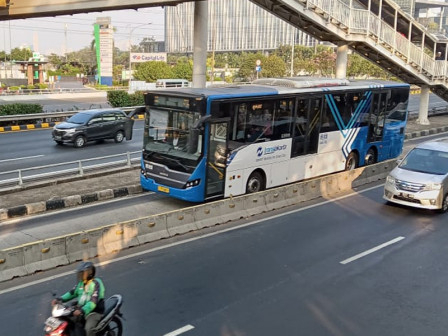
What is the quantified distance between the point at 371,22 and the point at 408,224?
15.2 meters

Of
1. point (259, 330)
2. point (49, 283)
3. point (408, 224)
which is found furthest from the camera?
point (408, 224)

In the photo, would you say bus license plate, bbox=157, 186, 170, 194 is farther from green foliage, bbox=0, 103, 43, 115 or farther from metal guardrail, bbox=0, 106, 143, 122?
green foliage, bbox=0, 103, 43, 115

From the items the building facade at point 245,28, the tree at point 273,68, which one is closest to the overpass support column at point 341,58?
the tree at point 273,68

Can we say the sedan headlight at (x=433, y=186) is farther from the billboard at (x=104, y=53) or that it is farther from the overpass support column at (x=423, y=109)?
the billboard at (x=104, y=53)

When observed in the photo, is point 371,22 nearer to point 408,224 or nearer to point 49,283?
point 408,224

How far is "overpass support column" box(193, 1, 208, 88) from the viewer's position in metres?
18.2

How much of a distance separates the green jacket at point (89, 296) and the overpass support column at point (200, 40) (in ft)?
43.6

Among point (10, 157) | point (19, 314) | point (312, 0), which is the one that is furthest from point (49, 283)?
point (312, 0)

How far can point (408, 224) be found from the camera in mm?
12094

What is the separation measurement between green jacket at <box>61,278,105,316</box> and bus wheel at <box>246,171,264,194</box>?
25.6 feet

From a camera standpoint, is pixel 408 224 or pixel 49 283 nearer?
pixel 49 283

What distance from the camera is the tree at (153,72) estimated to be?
6888 cm

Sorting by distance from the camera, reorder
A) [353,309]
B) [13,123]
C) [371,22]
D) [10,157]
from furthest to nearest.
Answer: [13,123], [371,22], [10,157], [353,309]

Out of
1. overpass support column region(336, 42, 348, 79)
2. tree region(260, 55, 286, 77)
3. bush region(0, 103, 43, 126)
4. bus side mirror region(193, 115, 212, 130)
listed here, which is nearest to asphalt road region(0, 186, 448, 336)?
bus side mirror region(193, 115, 212, 130)
